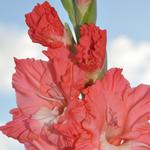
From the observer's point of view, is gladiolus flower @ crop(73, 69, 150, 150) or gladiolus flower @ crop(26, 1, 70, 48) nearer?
gladiolus flower @ crop(73, 69, 150, 150)

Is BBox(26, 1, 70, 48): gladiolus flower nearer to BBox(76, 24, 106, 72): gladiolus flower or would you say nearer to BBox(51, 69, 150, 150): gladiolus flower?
BBox(76, 24, 106, 72): gladiolus flower

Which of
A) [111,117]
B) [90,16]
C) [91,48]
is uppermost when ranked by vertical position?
[90,16]

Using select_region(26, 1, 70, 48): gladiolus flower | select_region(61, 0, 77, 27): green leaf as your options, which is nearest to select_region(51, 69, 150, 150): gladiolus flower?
select_region(26, 1, 70, 48): gladiolus flower

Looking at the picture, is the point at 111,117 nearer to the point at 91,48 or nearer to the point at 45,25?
the point at 91,48

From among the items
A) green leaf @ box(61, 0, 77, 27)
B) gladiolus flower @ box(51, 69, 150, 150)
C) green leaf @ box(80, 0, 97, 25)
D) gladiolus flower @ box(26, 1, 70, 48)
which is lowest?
gladiolus flower @ box(51, 69, 150, 150)

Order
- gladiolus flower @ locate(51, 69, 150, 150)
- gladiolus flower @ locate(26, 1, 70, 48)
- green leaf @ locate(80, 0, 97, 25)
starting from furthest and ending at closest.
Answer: green leaf @ locate(80, 0, 97, 25) → gladiolus flower @ locate(26, 1, 70, 48) → gladiolus flower @ locate(51, 69, 150, 150)

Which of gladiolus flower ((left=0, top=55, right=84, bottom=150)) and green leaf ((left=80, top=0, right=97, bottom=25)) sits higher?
green leaf ((left=80, top=0, right=97, bottom=25))

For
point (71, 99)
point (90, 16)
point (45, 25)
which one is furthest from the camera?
point (90, 16)

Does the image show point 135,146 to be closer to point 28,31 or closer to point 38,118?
point 38,118

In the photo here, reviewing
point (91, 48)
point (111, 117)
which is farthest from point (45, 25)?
point (111, 117)
